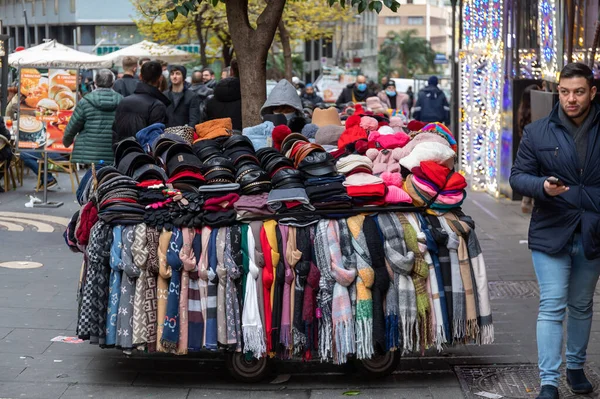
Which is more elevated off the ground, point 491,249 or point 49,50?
point 49,50

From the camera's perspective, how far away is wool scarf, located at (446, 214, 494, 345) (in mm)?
6246

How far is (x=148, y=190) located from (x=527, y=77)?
965cm

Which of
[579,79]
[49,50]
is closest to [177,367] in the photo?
[579,79]

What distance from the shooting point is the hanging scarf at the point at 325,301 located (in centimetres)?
612

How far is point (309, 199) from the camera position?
627 cm

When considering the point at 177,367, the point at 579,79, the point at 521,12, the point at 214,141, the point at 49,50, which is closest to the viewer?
the point at 579,79

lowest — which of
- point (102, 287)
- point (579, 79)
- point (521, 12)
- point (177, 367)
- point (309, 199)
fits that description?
point (177, 367)

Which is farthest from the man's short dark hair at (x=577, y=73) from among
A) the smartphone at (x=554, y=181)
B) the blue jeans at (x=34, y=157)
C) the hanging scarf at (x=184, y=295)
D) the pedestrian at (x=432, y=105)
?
the pedestrian at (x=432, y=105)

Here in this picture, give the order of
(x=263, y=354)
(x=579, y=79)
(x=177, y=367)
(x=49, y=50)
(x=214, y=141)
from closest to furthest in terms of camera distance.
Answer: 1. (x=579, y=79)
2. (x=263, y=354)
3. (x=177, y=367)
4. (x=214, y=141)
5. (x=49, y=50)

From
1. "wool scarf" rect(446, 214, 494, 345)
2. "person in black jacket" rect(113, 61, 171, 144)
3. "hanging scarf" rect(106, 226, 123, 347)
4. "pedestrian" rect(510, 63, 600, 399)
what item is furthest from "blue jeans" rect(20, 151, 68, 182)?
"pedestrian" rect(510, 63, 600, 399)

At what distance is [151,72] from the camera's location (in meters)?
10.2

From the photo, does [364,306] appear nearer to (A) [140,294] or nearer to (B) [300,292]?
(B) [300,292]

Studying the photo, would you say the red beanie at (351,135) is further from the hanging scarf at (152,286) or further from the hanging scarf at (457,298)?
the hanging scarf at (152,286)

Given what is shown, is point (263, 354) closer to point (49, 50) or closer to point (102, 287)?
point (102, 287)
